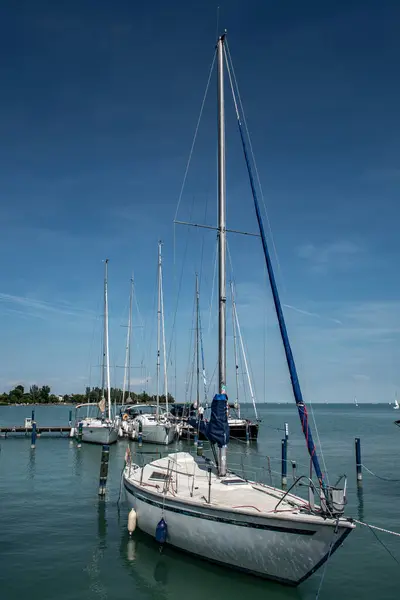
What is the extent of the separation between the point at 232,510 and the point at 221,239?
364 inches

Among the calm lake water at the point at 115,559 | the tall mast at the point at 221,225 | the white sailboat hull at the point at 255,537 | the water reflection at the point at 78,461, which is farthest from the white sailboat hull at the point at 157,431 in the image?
the white sailboat hull at the point at 255,537

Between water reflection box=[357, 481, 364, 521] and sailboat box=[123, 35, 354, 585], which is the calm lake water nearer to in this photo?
water reflection box=[357, 481, 364, 521]

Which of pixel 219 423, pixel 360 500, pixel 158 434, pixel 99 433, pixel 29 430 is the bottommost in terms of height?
pixel 360 500

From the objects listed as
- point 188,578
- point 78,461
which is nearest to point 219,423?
point 188,578

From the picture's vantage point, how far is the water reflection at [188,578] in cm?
1243

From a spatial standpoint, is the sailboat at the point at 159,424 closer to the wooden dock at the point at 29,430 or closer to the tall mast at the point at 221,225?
the wooden dock at the point at 29,430

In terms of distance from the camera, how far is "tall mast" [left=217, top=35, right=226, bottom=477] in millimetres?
16672

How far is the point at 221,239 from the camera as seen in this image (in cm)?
1759

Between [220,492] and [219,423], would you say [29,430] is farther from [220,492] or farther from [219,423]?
[220,492]

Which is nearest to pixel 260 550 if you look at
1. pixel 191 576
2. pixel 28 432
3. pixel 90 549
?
pixel 191 576

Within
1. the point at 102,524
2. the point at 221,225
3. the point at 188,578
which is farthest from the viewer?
the point at 102,524

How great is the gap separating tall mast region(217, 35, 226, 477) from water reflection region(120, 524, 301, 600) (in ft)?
10.6

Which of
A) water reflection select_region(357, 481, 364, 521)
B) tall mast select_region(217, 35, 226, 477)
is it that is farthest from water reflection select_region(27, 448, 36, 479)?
water reflection select_region(357, 481, 364, 521)

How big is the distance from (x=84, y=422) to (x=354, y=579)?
38.8 meters
